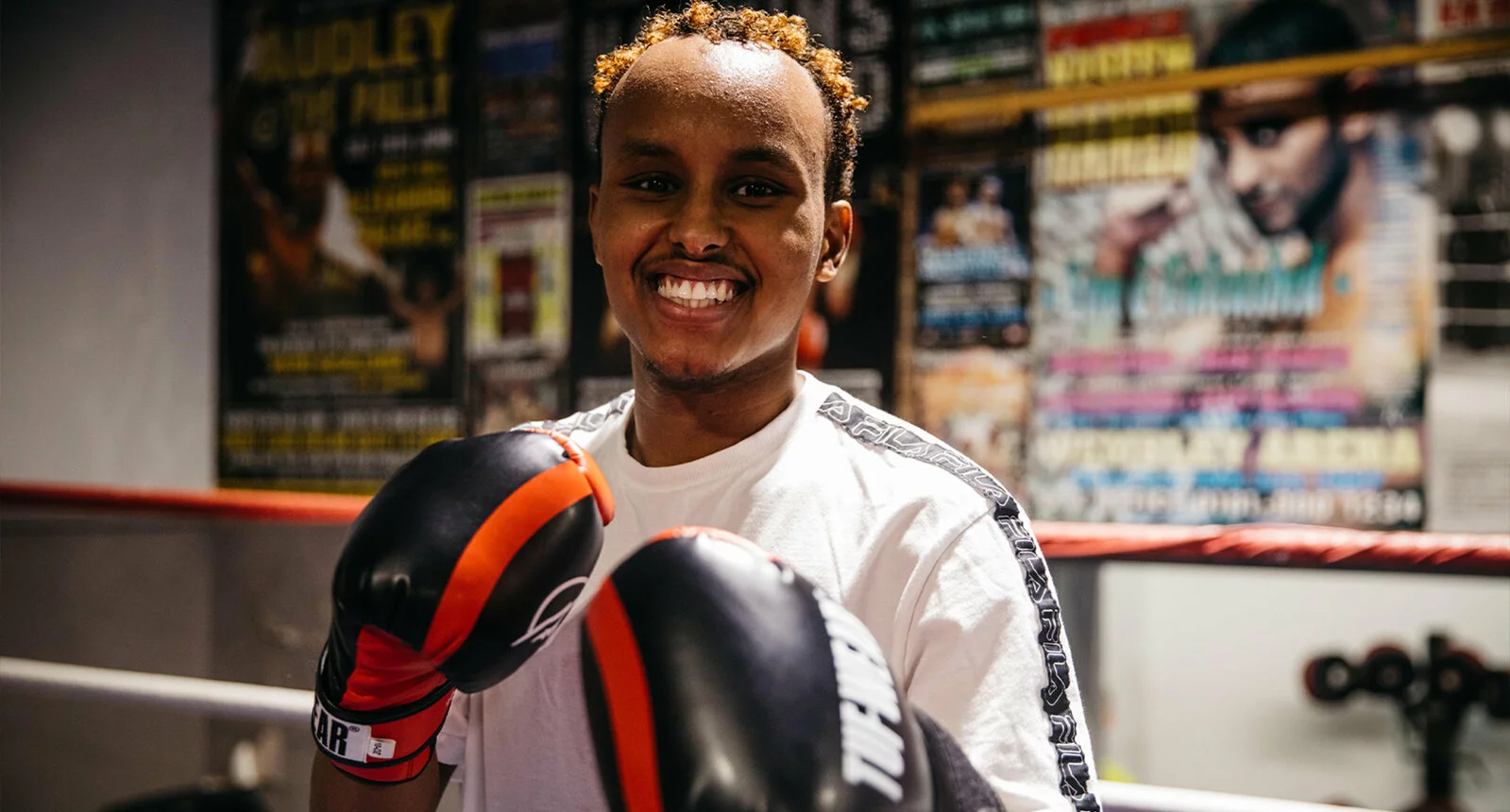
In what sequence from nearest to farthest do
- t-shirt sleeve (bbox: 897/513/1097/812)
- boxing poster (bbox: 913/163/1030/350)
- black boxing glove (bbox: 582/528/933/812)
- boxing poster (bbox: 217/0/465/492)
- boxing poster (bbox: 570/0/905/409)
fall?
1. black boxing glove (bbox: 582/528/933/812)
2. t-shirt sleeve (bbox: 897/513/1097/812)
3. boxing poster (bbox: 913/163/1030/350)
4. boxing poster (bbox: 570/0/905/409)
5. boxing poster (bbox: 217/0/465/492)

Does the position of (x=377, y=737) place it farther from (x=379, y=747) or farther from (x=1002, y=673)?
(x=1002, y=673)

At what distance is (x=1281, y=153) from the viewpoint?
1926mm

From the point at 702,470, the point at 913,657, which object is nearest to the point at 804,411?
the point at 702,470

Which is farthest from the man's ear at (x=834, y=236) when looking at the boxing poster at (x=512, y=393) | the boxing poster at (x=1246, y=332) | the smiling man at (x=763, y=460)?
the boxing poster at (x=512, y=393)

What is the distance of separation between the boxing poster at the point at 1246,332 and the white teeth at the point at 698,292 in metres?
1.49

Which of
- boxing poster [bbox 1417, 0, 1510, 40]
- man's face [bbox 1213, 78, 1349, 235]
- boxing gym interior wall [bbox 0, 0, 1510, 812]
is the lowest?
boxing gym interior wall [bbox 0, 0, 1510, 812]

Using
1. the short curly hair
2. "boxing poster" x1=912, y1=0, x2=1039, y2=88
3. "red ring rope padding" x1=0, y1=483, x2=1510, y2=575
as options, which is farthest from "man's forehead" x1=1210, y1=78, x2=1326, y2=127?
the short curly hair

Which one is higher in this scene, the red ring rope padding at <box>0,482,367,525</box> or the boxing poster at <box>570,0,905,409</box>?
the boxing poster at <box>570,0,905,409</box>

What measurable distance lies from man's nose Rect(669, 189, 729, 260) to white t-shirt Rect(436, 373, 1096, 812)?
0.15m

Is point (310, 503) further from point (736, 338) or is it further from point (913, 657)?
point (913, 657)

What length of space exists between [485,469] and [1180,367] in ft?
5.36

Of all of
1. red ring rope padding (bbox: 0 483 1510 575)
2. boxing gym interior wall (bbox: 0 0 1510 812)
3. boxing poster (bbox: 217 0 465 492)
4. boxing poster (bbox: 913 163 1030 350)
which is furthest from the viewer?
boxing poster (bbox: 217 0 465 492)

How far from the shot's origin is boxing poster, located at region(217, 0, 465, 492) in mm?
2734

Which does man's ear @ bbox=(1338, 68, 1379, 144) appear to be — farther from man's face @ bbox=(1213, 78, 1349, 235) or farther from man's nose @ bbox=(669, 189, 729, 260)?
man's nose @ bbox=(669, 189, 729, 260)
